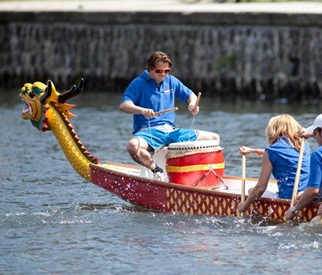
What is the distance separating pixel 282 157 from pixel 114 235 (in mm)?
1724

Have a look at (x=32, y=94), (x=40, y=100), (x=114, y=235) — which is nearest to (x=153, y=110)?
(x=40, y=100)

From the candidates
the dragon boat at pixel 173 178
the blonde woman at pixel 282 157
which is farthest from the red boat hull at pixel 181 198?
the blonde woman at pixel 282 157

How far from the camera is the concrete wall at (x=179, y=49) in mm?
21750

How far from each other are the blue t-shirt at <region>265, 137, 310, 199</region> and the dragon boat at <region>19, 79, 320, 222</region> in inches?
7.8

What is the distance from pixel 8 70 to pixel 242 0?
5294 mm

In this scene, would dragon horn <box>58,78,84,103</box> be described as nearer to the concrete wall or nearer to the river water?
the river water

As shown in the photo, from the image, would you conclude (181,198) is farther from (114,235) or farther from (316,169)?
(316,169)

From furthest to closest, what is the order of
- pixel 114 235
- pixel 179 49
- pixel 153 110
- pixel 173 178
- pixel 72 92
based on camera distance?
1. pixel 179 49
2. pixel 72 92
3. pixel 153 110
4. pixel 173 178
5. pixel 114 235

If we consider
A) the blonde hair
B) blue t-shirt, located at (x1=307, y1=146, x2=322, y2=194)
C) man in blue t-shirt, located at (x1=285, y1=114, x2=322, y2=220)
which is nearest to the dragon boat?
man in blue t-shirt, located at (x1=285, y1=114, x2=322, y2=220)

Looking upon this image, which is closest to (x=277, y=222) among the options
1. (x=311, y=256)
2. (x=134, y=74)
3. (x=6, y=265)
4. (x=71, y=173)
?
(x=311, y=256)

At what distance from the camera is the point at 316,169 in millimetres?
10531

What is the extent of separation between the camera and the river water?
10.0 metres

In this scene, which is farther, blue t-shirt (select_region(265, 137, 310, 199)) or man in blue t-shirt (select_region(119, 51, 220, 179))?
man in blue t-shirt (select_region(119, 51, 220, 179))

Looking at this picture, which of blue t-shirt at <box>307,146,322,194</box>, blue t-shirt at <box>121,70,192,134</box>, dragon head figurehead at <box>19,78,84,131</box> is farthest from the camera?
dragon head figurehead at <box>19,78,84,131</box>
